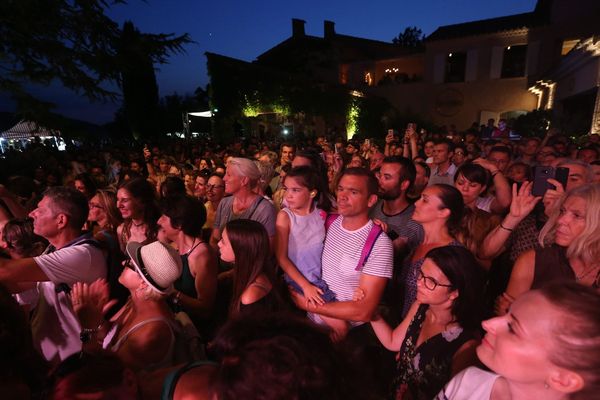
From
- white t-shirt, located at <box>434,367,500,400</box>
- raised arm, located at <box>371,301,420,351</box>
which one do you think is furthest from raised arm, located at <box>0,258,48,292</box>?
white t-shirt, located at <box>434,367,500,400</box>

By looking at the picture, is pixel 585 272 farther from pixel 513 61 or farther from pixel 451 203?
pixel 513 61

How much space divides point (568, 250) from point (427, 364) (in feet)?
3.83

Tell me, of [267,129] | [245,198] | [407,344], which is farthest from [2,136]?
[407,344]

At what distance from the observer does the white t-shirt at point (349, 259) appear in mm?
2129

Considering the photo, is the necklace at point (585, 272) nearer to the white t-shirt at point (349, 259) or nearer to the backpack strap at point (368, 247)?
the white t-shirt at point (349, 259)

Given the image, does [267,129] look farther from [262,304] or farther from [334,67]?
[262,304]

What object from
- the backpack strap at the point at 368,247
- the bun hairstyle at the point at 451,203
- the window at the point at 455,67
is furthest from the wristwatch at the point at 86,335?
the window at the point at 455,67

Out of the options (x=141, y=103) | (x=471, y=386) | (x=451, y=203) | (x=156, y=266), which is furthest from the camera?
(x=141, y=103)

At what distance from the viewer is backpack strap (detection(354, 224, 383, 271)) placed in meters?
2.19

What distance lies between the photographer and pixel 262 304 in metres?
2.18

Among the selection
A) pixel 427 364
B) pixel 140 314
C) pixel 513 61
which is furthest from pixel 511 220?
pixel 513 61

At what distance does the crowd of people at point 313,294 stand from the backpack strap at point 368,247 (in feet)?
0.04

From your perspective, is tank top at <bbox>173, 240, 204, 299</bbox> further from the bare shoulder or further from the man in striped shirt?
the man in striped shirt

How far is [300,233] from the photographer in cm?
273
